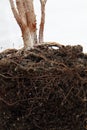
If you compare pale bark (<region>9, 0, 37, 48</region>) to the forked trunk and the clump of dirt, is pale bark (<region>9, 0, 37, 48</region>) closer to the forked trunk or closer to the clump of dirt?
the forked trunk

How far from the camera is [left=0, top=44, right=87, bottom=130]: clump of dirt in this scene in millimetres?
845

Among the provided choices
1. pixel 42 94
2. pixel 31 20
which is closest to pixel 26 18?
pixel 31 20

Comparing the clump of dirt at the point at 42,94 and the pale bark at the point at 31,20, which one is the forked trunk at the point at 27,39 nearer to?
the pale bark at the point at 31,20

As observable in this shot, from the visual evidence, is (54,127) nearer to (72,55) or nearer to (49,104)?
(49,104)

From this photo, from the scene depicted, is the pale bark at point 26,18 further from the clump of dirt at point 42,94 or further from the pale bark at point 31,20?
the clump of dirt at point 42,94

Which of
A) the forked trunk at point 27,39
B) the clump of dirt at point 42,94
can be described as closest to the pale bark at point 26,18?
the forked trunk at point 27,39

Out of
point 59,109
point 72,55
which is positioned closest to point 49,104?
point 59,109

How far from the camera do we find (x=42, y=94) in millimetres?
841

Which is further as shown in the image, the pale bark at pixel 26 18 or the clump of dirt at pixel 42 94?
the pale bark at pixel 26 18

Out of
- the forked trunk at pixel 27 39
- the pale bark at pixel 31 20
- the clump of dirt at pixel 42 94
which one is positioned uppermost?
the pale bark at pixel 31 20

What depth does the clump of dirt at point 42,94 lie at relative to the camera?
2.77 ft

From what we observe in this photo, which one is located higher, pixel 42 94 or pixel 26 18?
pixel 26 18

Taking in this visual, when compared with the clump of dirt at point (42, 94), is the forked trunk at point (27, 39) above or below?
above

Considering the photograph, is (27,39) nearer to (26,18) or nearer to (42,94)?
(26,18)
